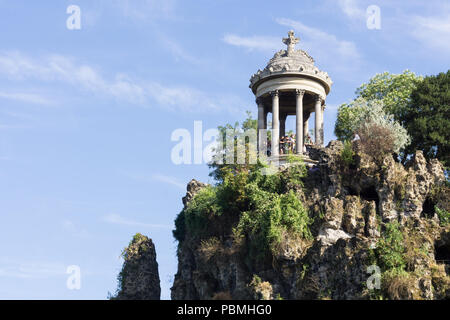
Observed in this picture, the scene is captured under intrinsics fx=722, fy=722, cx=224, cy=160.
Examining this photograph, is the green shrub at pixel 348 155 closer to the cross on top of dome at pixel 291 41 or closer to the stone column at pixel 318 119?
the stone column at pixel 318 119

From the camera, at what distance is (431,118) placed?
46.3 m

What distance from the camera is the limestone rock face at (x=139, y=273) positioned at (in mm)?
47281

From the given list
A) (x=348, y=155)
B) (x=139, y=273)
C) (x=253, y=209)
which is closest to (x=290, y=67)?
(x=348, y=155)

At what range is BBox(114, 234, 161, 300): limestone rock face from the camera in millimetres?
47281

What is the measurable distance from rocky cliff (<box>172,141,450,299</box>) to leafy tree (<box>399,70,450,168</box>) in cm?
390

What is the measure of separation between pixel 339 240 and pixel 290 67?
1814 cm

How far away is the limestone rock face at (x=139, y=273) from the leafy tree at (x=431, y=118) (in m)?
18.6

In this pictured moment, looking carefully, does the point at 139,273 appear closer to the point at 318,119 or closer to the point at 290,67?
the point at 318,119

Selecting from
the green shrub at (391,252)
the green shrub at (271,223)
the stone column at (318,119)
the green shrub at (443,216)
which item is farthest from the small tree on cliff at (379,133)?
the green shrub at (391,252)

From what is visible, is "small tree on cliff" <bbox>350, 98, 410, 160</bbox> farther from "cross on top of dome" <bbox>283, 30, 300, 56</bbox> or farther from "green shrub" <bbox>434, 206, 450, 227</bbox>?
"cross on top of dome" <bbox>283, 30, 300, 56</bbox>

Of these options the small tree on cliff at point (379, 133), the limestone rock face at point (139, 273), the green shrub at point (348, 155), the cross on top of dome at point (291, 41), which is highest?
the cross on top of dome at point (291, 41)

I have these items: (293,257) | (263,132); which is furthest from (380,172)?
(263,132)

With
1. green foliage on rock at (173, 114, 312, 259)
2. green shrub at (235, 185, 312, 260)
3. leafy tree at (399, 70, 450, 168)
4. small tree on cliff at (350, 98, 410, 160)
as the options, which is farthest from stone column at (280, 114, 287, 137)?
green shrub at (235, 185, 312, 260)
